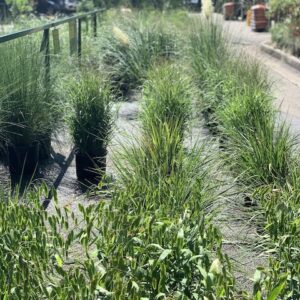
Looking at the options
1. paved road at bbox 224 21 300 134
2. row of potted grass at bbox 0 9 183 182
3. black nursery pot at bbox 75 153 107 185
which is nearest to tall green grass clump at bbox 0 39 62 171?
row of potted grass at bbox 0 9 183 182

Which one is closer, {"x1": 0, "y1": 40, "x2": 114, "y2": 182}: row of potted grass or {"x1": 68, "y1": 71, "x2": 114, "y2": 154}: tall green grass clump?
{"x1": 0, "y1": 40, "x2": 114, "y2": 182}: row of potted grass

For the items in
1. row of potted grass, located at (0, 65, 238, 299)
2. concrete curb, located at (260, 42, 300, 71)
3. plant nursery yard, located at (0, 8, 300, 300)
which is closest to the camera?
row of potted grass, located at (0, 65, 238, 299)

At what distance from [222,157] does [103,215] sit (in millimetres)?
1813

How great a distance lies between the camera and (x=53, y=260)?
2.47 meters

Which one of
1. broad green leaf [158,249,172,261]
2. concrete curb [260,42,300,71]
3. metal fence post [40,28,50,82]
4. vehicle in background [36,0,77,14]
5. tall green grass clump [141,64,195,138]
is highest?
vehicle in background [36,0,77,14]

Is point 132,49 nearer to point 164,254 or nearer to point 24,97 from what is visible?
point 24,97

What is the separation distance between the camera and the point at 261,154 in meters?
3.94

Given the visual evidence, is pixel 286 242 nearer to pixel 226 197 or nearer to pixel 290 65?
pixel 226 197

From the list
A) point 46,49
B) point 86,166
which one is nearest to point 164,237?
point 86,166

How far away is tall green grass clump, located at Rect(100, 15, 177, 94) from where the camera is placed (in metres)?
8.61

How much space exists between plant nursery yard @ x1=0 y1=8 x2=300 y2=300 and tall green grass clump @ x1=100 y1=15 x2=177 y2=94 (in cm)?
74

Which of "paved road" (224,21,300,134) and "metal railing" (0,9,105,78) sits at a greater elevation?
"metal railing" (0,9,105,78)

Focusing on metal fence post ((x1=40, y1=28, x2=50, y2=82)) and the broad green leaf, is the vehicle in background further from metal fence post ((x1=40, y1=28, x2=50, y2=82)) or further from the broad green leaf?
the broad green leaf

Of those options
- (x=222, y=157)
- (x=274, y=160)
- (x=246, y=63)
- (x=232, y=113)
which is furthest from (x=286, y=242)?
(x=246, y=63)
